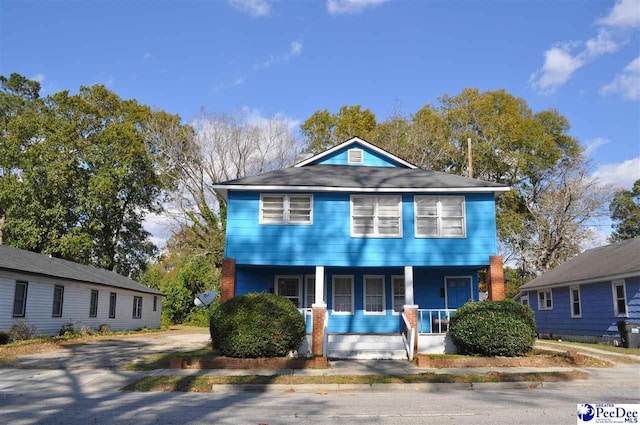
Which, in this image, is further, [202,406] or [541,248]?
[541,248]

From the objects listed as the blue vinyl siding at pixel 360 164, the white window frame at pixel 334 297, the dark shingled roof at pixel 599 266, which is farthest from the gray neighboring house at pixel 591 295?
the white window frame at pixel 334 297

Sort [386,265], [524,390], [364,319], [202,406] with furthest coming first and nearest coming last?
[364,319], [386,265], [524,390], [202,406]

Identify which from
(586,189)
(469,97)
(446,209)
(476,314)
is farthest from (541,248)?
(476,314)

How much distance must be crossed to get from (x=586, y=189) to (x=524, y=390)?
97.0 feet

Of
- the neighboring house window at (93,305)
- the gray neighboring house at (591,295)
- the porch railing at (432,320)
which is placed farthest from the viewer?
the neighboring house window at (93,305)

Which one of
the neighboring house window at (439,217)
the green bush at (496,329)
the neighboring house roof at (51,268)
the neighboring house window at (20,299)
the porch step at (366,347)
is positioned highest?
the neighboring house window at (439,217)

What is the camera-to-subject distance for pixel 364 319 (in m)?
19.0

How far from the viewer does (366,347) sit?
1673cm

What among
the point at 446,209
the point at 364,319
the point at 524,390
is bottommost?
the point at 524,390

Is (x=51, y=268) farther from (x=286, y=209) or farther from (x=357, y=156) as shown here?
(x=357, y=156)

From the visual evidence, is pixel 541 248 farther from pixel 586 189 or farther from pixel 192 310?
pixel 192 310

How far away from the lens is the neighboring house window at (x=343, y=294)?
19188mm

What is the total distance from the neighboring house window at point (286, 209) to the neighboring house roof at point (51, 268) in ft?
35.5

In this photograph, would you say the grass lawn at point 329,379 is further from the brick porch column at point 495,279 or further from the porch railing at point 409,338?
the brick porch column at point 495,279
